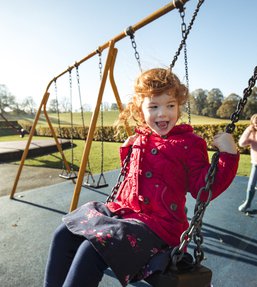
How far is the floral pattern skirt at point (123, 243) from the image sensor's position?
1.20 meters

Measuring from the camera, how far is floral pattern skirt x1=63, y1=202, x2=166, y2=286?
1195mm

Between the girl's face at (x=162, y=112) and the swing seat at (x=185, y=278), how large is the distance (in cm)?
72

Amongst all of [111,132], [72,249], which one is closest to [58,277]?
[72,249]

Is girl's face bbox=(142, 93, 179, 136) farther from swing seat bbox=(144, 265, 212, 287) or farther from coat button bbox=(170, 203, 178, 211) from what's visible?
swing seat bbox=(144, 265, 212, 287)

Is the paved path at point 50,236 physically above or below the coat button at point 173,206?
below

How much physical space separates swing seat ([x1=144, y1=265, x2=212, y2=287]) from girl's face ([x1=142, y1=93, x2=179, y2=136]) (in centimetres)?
72

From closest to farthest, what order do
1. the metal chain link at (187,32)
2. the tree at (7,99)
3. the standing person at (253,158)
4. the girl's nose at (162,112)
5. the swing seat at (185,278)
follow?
1. the swing seat at (185,278)
2. the girl's nose at (162,112)
3. the metal chain link at (187,32)
4. the standing person at (253,158)
5. the tree at (7,99)

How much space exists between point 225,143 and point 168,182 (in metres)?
0.36

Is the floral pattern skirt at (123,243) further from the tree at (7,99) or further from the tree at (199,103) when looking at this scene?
the tree at (7,99)

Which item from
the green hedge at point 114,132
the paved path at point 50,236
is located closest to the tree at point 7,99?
the green hedge at point 114,132

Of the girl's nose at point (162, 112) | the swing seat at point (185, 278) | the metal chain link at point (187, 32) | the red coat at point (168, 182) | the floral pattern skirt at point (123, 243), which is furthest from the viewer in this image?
the metal chain link at point (187, 32)

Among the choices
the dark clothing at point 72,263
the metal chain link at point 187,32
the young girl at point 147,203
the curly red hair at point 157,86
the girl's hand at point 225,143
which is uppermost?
the metal chain link at point 187,32

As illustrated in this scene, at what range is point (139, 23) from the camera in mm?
2514

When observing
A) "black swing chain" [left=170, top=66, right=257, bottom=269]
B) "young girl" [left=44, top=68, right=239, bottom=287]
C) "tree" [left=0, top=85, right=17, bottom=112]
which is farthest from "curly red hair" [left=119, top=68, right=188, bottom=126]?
"tree" [left=0, top=85, right=17, bottom=112]
